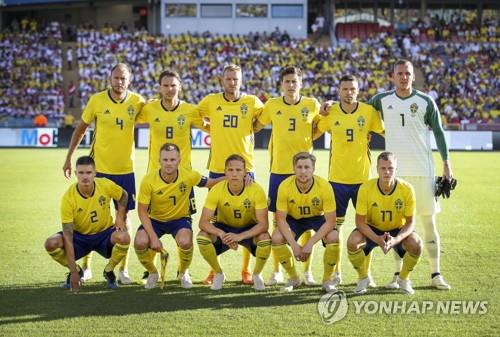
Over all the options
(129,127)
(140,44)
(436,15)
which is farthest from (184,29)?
(129,127)

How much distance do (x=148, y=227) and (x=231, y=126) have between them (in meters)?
1.31

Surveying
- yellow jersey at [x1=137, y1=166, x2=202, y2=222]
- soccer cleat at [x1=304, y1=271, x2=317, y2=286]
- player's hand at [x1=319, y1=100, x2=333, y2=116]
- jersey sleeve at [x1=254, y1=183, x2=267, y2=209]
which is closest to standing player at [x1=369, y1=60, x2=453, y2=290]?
player's hand at [x1=319, y1=100, x2=333, y2=116]

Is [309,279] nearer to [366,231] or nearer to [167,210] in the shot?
[366,231]

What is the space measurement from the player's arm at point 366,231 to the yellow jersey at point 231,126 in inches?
51.3

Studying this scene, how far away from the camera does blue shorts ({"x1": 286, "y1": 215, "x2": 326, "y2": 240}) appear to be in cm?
695

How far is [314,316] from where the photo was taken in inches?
230

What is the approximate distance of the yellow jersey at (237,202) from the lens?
6.79 m

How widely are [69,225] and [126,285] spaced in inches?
29.7

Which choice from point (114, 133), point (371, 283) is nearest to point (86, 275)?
point (114, 133)

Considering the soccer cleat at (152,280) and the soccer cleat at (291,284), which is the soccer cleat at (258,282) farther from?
the soccer cleat at (152,280)

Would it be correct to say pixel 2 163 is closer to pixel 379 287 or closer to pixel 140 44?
pixel 379 287

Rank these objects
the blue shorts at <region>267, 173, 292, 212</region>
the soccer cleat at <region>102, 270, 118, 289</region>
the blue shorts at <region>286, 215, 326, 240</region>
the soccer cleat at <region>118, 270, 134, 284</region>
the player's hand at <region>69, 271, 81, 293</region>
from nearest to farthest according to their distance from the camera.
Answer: the player's hand at <region>69, 271, 81, 293</region>, the soccer cleat at <region>102, 270, 118, 289</region>, the blue shorts at <region>286, 215, 326, 240</region>, the soccer cleat at <region>118, 270, 134, 284</region>, the blue shorts at <region>267, 173, 292, 212</region>

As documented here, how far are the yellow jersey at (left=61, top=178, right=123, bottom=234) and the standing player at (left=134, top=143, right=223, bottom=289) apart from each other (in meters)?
0.29

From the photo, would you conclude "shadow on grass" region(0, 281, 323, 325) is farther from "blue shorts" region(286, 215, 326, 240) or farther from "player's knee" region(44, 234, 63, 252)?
"blue shorts" region(286, 215, 326, 240)
